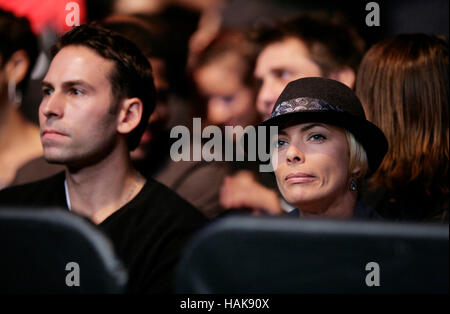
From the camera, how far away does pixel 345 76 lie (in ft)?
7.91

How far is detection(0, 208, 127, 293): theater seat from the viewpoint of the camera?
1125 millimetres

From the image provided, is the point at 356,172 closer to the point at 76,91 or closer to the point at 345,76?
the point at 345,76

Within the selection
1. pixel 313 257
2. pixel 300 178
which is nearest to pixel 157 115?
pixel 300 178

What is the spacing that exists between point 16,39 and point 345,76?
4.95ft

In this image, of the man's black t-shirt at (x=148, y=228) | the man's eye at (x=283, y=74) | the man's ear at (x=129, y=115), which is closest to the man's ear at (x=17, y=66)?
the man's black t-shirt at (x=148, y=228)

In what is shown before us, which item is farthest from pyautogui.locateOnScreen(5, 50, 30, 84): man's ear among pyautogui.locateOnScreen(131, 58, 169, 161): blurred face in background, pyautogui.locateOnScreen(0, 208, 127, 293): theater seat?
pyautogui.locateOnScreen(0, 208, 127, 293): theater seat

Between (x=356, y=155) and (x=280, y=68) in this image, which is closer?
(x=356, y=155)

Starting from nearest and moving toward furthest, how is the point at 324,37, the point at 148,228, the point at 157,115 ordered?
the point at 148,228 < the point at 324,37 < the point at 157,115

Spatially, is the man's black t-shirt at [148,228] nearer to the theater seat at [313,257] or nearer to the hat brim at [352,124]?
the hat brim at [352,124]

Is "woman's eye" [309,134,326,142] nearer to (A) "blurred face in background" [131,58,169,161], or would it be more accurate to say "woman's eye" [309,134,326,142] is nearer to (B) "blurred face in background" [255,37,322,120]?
(B) "blurred face in background" [255,37,322,120]

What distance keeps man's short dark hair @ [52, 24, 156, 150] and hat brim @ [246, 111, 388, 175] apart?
528 millimetres

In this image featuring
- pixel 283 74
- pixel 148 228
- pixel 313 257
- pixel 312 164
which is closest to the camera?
pixel 313 257
